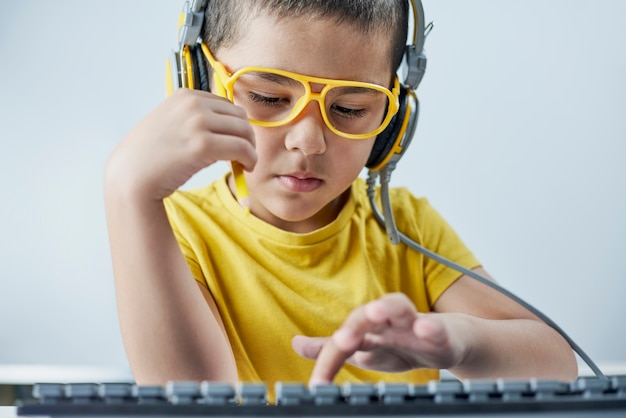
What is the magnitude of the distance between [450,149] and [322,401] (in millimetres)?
1410

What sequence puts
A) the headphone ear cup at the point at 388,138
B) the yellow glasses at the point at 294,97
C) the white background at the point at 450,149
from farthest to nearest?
1. the white background at the point at 450,149
2. the headphone ear cup at the point at 388,138
3. the yellow glasses at the point at 294,97

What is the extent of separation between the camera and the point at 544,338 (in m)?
1.06

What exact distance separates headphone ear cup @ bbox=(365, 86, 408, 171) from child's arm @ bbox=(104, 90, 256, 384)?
0.33 m

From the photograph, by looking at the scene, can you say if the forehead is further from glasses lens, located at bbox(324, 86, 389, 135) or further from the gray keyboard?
the gray keyboard

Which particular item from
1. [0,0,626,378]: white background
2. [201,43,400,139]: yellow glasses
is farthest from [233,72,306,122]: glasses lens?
[0,0,626,378]: white background

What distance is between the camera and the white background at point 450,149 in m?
1.72

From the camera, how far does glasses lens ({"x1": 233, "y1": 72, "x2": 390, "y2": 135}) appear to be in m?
0.93

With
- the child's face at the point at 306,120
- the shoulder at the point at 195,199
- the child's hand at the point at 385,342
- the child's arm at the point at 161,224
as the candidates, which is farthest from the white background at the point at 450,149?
the child's hand at the point at 385,342

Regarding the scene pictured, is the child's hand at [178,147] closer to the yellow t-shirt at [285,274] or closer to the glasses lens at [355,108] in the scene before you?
the glasses lens at [355,108]

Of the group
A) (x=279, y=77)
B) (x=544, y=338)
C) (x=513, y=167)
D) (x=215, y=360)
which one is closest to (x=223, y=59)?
(x=279, y=77)

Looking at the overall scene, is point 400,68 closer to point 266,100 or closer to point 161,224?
point 266,100

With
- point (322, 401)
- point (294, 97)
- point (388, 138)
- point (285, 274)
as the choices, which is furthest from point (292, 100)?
point (322, 401)

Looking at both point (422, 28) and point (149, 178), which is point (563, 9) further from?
point (149, 178)

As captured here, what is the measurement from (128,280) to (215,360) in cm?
13
